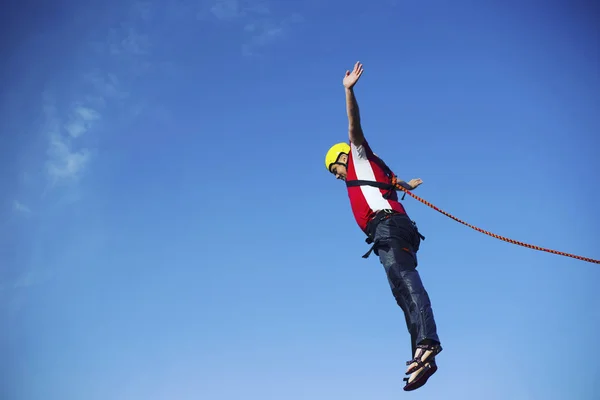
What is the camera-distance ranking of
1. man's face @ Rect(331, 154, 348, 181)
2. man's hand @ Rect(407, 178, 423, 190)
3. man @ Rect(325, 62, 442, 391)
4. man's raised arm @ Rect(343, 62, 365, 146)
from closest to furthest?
1. man @ Rect(325, 62, 442, 391)
2. man's raised arm @ Rect(343, 62, 365, 146)
3. man's face @ Rect(331, 154, 348, 181)
4. man's hand @ Rect(407, 178, 423, 190)

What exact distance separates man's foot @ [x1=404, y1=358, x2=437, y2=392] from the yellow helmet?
384cm

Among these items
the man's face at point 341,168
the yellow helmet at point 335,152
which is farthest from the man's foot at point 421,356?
the yellow helmet at point 335,152

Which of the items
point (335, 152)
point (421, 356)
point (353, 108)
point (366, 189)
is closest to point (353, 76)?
point (353, 108)

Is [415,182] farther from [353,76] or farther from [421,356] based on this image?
[421,356]

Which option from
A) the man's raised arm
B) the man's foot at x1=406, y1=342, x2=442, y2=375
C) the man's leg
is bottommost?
the man's foot at x1=406, y1=342, x2=442, y2=375

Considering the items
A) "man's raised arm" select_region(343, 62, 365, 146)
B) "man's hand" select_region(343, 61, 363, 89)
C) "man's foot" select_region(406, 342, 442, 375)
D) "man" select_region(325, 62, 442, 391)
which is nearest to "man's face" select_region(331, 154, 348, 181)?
"man" select_region(325, 62, 442, 391)

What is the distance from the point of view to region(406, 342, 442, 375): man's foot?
21.7 ft

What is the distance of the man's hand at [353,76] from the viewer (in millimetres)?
7320

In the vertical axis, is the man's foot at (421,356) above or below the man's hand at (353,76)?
below

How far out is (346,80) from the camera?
24.3ft

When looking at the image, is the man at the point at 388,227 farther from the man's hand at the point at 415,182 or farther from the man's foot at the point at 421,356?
the man's hand at the point at 415,182

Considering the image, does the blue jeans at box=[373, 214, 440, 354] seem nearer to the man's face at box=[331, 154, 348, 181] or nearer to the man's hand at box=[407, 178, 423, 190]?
the man's face at box=[331, 154, 348, 181]

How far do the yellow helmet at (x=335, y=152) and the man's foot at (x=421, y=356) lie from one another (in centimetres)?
361

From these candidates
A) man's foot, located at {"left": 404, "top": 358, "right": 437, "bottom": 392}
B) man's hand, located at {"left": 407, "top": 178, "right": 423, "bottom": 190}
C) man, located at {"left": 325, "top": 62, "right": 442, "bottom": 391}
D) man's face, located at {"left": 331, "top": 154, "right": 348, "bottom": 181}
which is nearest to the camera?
man's foot, located at {"left": 404, "top": 358, "right": 437, "bottom": 392}
